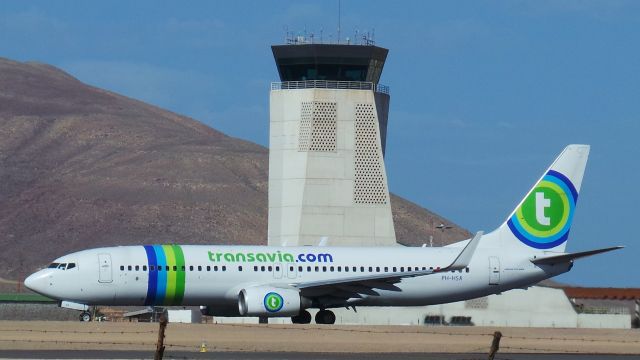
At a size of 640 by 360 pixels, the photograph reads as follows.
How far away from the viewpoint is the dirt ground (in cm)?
4478

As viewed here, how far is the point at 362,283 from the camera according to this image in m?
57.8

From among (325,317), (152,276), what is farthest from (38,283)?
(325,317)

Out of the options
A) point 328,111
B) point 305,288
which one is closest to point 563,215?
point 305,288

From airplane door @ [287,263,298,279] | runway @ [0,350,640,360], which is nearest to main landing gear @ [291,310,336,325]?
airplane door @ [287,263,298,279]

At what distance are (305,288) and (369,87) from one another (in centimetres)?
3137

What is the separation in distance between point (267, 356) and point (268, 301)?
15884 millimetres

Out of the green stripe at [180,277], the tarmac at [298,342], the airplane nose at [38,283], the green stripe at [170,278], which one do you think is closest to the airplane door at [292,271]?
the green stripe at [180,277]

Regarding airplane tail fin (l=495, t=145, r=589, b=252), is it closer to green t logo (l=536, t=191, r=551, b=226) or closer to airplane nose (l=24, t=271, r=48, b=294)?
green t logo (l=536, t=191, r=551, b=226)

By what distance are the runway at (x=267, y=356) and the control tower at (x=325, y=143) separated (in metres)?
42.1

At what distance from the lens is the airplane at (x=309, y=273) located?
56688mm

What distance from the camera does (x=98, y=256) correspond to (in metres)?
56.9

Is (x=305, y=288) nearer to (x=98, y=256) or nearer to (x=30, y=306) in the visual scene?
(x=98, y=256)

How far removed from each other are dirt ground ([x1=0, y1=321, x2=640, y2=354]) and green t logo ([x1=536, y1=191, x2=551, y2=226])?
10.6 metres

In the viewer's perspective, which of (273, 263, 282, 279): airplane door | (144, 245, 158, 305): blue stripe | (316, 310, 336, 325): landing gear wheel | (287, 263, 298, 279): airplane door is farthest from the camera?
(316, 310, 336, 325): landing gear wheel
